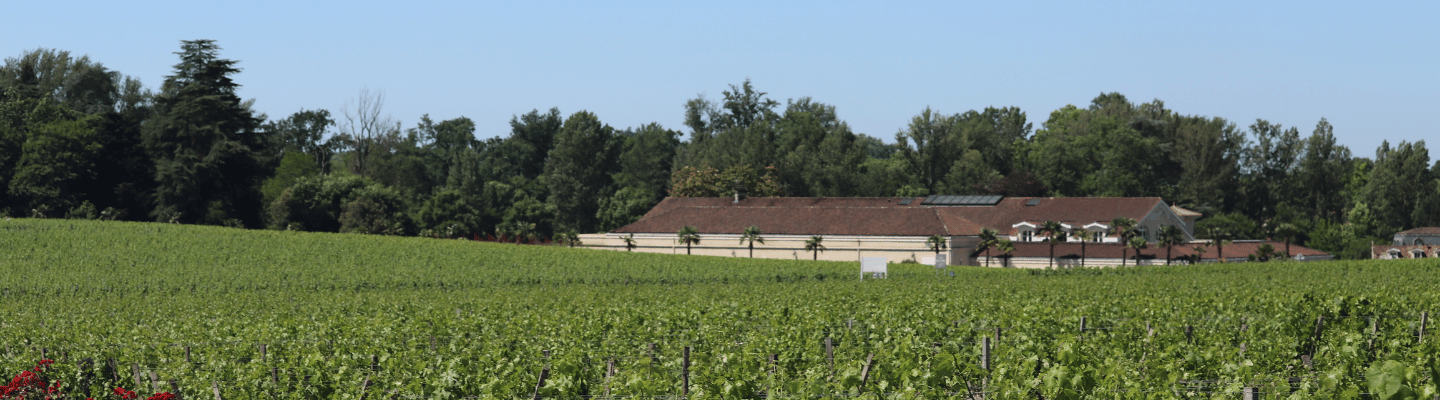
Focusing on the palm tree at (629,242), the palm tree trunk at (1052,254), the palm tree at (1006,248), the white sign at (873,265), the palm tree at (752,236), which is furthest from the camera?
the palm tree at (629,242)

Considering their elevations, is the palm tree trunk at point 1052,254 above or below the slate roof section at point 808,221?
below

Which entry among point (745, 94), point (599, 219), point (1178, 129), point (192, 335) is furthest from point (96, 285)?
point (1178, 129)

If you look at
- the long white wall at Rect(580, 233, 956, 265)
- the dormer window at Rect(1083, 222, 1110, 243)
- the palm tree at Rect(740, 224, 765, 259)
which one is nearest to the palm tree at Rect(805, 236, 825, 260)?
the long white wall at Rect(580, 233, 956, 265)

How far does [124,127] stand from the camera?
251 ft

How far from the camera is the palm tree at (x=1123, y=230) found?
72.9 metres

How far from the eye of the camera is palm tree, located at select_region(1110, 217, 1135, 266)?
72.9 m

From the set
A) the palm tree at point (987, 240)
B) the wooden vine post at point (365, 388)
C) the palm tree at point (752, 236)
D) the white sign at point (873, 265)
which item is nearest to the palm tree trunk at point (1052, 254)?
the palm tree at point (987, 240)

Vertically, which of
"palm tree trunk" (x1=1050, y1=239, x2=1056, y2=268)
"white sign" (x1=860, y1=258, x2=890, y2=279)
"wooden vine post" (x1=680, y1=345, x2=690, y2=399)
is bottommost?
"wooden vine post" (x1=680, y1=345, x2=690, y2=399)

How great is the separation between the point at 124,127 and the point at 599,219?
38.8 metres

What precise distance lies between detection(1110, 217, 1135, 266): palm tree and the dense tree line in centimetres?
496

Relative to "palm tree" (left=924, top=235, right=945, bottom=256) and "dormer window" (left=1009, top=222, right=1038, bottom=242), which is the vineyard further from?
"dormer window" (left=1009, top=222, right=1038, bottom=242)

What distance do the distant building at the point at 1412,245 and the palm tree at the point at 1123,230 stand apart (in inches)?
689

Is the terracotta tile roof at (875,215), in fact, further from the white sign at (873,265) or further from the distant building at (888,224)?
the white sign at (873,265)

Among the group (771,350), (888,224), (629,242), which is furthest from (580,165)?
(771,350)
